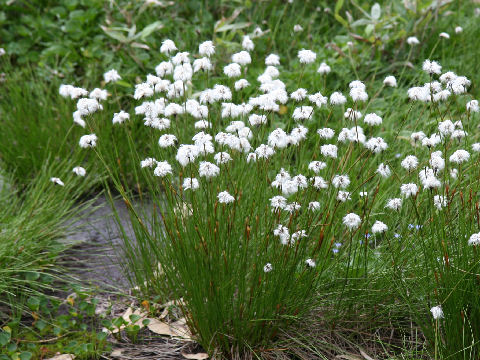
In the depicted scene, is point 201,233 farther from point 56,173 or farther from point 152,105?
point 56,173

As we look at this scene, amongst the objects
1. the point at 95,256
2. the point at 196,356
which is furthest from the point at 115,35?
the point at 196,356

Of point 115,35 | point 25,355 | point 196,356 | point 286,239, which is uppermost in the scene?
point 115,35

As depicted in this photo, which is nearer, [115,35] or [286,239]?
[286,239]

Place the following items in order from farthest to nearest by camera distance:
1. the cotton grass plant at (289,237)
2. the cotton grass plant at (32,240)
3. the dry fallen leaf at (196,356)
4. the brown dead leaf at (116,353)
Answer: the cotton grass plant at (32,240), the brown dead leaf at (116,353), the dry fallen leaf at (196,356), the cotton grass plant at (289,237)

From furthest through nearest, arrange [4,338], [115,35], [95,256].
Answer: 1. [115,35]
2. [95,256]
3. [4,338]

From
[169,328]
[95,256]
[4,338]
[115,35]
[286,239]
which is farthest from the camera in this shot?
[115,35]

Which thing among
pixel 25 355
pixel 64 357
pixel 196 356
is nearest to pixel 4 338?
pixel 25 355

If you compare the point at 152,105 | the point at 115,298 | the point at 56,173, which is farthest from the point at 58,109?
the point at 152,105

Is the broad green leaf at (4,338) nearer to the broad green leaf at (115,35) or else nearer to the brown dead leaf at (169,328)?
the brown dead leaf at (169,328)

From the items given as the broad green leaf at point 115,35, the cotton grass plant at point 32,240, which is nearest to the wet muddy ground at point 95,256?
the cotton grass plant at point 32,240

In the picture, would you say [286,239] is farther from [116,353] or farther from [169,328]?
[116,353]

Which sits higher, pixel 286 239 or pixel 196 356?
pixel 286 239

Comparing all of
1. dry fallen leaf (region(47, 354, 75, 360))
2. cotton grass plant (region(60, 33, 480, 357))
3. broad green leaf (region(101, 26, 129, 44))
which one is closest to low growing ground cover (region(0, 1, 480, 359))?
cotton grass plant (region(60, 33, 480, 357))
